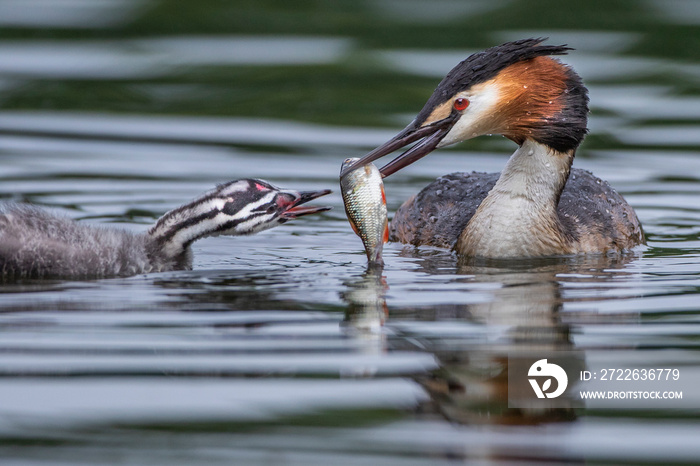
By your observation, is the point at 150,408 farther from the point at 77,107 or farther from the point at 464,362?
the point at 77,107

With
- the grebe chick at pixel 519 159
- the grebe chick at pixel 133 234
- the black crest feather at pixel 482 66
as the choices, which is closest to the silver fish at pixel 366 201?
the grebe chick at pixel 519 159

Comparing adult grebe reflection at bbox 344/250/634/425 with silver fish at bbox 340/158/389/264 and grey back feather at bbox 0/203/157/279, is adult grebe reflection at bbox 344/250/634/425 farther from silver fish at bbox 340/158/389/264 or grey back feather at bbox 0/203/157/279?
grey back feather at bbox 0/203/157/279

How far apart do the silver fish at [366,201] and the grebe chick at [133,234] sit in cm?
20

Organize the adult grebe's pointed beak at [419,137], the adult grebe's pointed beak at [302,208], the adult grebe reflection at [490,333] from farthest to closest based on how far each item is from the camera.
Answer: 1. the adult grebe's pointed beak at [419,137]
2. the adult grebe's pointed beak at [302,208]
3. the adult grebe reflection at [490,333]

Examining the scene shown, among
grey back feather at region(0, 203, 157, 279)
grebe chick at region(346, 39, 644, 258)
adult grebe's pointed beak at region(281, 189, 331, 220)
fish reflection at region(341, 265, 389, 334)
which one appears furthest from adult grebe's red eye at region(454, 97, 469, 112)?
grey back feather at region(0, 203, 157, 279)

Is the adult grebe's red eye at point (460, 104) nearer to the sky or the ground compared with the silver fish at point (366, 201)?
nearer to the sky

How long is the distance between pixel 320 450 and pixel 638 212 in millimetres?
6286

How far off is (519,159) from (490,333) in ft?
8.58

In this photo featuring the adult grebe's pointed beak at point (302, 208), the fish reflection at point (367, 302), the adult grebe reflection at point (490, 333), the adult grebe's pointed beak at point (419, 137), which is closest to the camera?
the adult grebe reflection at point (490, 333)

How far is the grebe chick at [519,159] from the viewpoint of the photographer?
7609 mm

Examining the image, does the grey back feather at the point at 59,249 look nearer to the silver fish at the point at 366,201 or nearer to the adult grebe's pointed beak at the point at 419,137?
the silver fish at the point at 366,201

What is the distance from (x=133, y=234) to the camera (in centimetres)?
747

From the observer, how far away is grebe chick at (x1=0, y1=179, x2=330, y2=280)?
6.80 metres

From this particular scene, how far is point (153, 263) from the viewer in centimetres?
730
